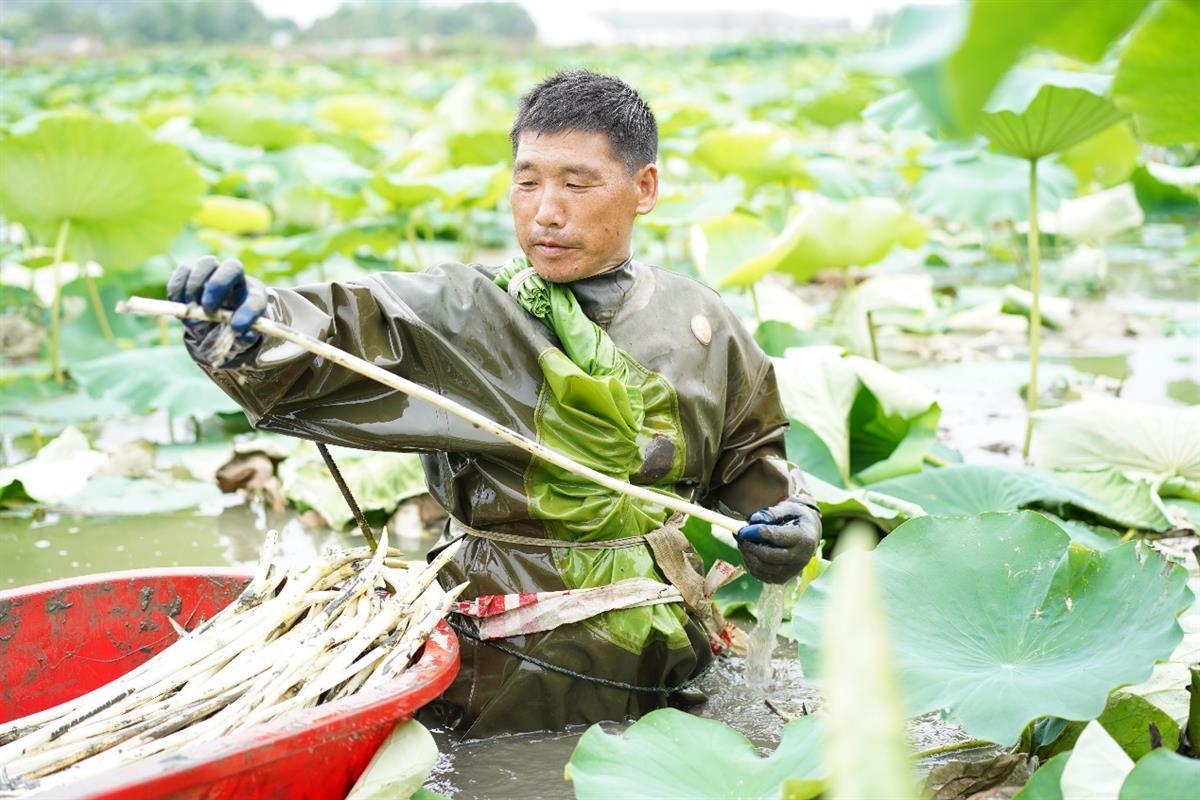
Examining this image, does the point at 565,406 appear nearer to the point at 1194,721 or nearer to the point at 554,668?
the point at 554,668

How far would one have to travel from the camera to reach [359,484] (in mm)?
3111

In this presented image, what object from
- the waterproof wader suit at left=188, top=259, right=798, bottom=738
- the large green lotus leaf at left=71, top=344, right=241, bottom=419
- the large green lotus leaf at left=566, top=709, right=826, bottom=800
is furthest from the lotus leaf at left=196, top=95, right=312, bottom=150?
the large green lotus leaf at left=566, top=709, right=826, bottom=800

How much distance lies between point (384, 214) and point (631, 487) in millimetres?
4097

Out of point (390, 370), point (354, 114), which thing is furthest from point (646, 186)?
point (354, 114)

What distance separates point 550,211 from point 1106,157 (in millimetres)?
5108

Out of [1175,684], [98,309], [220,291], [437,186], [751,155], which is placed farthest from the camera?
[751,155]

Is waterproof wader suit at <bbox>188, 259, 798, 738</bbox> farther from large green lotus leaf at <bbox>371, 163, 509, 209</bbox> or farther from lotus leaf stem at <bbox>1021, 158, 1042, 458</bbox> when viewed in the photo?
large green lotus leaf at <bbox>371, 163, 509, 209</bbox>

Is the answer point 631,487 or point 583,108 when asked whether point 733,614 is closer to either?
point 631,487

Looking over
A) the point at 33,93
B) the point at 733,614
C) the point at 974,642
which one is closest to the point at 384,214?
the point at 733,614

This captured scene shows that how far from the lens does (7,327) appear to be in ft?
15.5

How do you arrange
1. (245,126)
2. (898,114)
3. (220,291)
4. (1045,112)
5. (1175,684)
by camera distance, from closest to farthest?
(220,291) → (1175,684) → (1045,112) → (898,114) → (245,126)

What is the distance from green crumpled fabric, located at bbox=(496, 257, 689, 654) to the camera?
75.1 inches

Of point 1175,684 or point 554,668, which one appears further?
point 554,668

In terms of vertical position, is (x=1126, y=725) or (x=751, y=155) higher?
(x=751, y=155)
